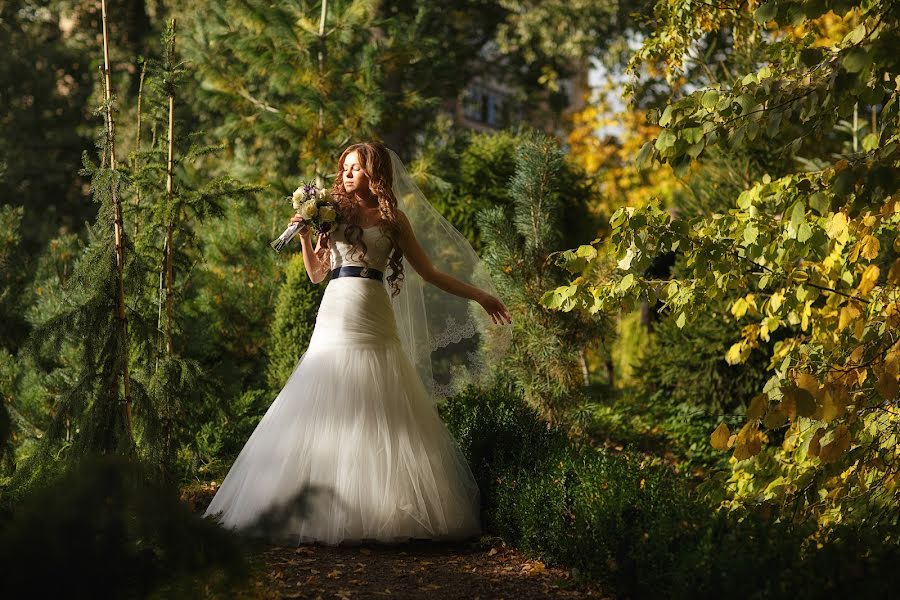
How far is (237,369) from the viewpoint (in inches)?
301

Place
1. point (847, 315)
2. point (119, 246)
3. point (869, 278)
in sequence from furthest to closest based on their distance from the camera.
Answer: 1. point (119, 246)
2. point (869, 278)
3. point (847, 315)

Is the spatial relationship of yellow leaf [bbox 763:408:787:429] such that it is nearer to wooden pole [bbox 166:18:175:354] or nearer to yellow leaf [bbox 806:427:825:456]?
yellow leaf [bbox 806:427:825:456]

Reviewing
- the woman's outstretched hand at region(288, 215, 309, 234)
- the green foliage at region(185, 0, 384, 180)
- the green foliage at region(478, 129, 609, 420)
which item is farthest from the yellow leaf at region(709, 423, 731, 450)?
the green foliage at region(185, 0, 384, 180)

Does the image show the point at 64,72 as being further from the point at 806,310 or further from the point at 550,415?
the point at 806,310

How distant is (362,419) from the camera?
4602 millimetres

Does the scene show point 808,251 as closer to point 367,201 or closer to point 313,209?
point 367,201

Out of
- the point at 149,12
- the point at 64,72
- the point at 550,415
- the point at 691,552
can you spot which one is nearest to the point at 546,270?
the point at 550,415

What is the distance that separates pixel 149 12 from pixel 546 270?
12023 millimetres

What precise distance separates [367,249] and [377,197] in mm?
302

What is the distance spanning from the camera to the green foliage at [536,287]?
6.37 m

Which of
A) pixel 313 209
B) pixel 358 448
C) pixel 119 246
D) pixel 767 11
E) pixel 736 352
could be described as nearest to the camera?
pixel 767 11

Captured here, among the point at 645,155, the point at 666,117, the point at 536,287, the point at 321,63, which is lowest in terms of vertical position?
the point at 645,155

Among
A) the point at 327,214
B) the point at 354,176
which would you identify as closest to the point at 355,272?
the point at 327,214

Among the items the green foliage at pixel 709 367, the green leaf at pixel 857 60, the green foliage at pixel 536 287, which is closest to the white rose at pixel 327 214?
the green foliage at pixel 536 287
